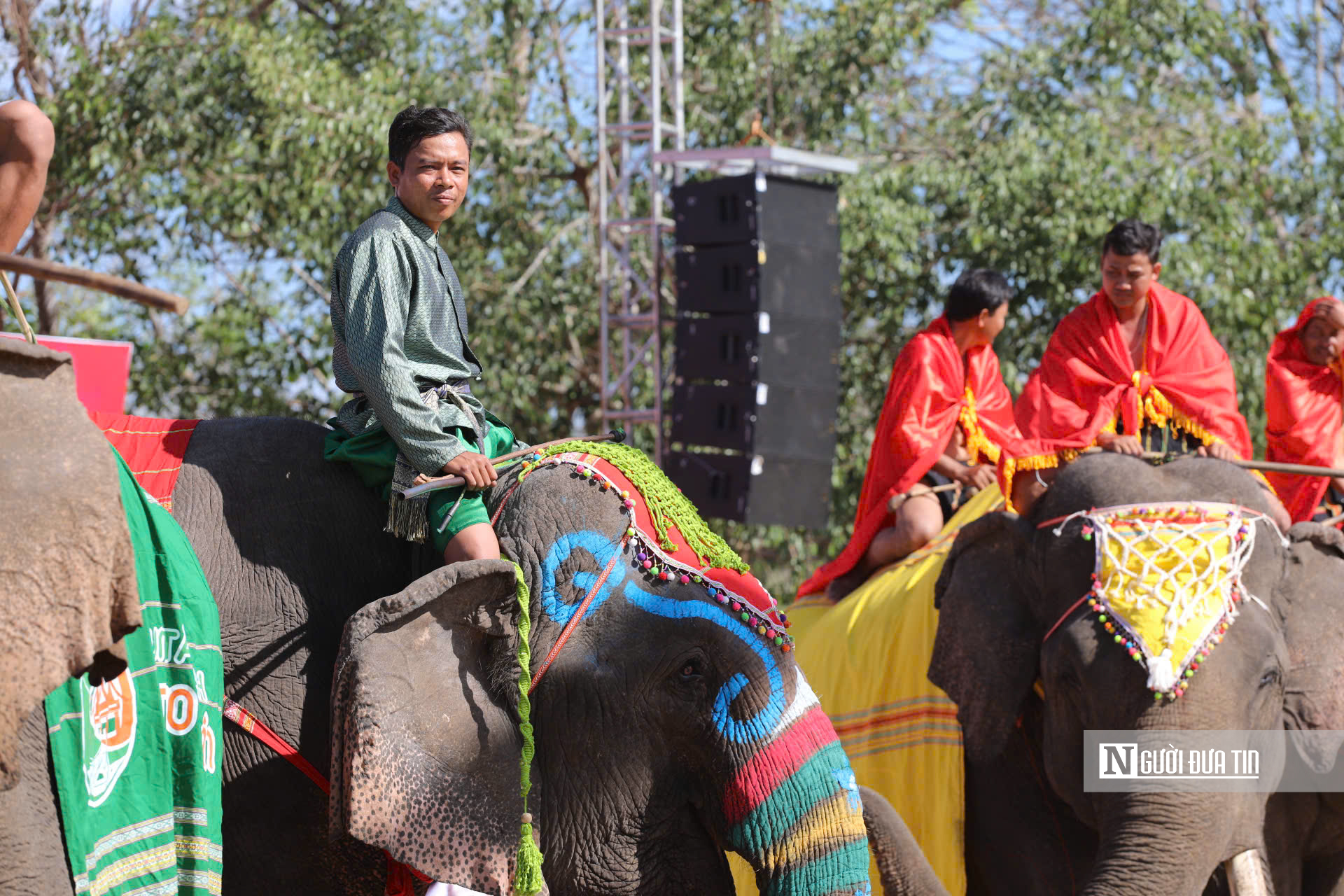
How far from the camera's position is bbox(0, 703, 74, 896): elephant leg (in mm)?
2154

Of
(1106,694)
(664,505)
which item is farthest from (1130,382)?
(664,505)

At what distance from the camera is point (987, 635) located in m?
4.64

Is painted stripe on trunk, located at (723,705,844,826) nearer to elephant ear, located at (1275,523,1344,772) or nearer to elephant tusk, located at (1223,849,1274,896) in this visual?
elephant tusk, located at (1223,849,1274,896)

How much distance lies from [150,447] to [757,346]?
6291mm

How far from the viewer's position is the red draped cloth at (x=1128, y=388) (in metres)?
4.86

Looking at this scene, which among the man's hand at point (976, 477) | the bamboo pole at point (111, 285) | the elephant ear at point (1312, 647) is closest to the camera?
the bamboo pole at point (111, 285)

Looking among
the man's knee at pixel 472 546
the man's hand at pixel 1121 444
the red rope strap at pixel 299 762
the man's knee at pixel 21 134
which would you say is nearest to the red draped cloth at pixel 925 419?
the man's hand at pixel 1121 444

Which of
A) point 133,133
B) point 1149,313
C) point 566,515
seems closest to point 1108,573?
point 1149,313

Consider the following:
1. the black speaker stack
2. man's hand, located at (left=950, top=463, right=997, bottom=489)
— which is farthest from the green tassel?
the black speaker stack

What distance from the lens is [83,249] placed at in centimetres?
1036

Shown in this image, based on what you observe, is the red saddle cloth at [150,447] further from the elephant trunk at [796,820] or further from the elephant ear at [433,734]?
the elephant trunk at [796,820]

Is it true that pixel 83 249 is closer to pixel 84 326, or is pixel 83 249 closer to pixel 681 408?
pixel 84 326

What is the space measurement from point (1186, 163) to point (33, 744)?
1028cm

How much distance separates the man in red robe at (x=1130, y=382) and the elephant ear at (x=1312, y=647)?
0.41 meters
